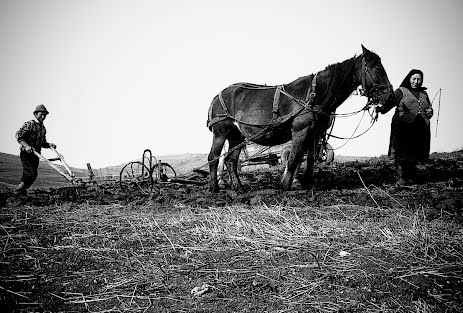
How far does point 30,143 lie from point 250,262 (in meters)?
7.00

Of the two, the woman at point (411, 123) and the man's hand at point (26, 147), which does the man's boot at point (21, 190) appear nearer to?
the man's hand at point (26, 147)

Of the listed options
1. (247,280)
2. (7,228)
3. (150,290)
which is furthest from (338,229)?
(7,228)

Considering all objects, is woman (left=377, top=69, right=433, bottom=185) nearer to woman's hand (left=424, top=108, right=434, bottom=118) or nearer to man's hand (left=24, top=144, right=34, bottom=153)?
woman's hand (left=424, top=108, right=434, bottom=118)

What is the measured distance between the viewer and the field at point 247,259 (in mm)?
1878

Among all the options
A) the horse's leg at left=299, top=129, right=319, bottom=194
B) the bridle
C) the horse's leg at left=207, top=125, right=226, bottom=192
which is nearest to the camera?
the bridle

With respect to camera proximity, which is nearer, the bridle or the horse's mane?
the bridle

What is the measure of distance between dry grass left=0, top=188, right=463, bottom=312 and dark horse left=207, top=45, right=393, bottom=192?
72.8 inches

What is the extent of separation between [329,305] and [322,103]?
4.08 metres

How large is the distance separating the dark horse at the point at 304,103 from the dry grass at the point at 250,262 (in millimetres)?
1849

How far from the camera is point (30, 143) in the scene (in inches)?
279

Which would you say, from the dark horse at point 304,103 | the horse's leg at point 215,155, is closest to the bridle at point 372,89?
the dark horse at point 304,103

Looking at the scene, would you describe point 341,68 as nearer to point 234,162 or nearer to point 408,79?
point 408,79

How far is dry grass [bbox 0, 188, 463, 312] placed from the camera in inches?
73.7

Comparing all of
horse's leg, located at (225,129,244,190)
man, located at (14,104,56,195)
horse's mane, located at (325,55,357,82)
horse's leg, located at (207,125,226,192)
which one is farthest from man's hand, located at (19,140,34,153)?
horse's mane, located at (325,55,357,82)
